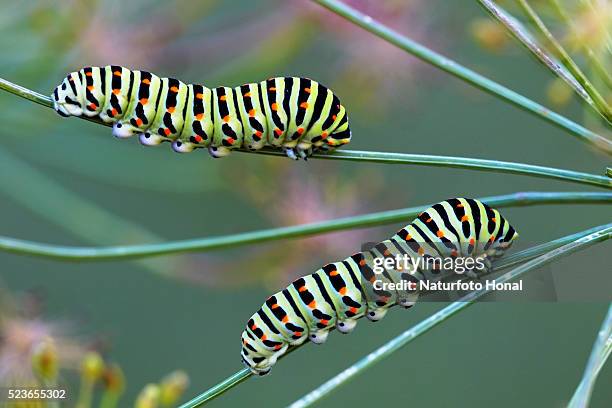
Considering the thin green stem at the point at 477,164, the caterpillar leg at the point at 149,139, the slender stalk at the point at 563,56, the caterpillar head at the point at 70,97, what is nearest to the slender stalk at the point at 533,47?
the slender stalk at the point at 563,56

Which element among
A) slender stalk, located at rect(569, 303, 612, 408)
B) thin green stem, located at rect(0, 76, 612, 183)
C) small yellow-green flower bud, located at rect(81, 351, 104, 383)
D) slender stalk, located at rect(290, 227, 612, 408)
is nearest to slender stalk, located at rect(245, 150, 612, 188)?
thin green stem, located at rect(0, 76, 612, 183)

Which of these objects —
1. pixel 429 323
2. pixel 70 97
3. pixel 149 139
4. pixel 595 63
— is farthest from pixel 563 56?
pixel 70 97

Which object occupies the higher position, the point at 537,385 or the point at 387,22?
the point at 387,22

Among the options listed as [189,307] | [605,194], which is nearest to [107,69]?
[605,194]

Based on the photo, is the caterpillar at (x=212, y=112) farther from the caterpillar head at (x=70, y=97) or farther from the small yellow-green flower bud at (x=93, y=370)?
the small yellow-green flower bud at (x=93, y=370)

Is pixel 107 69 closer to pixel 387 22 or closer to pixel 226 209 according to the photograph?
pixel 387 22
